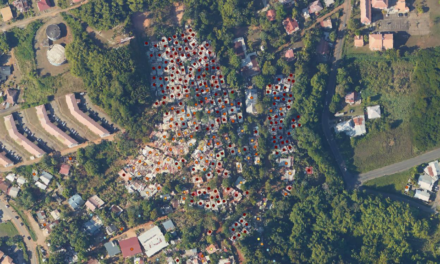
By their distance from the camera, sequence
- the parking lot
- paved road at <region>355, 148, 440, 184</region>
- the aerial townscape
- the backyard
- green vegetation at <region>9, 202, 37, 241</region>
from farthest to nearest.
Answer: the parking lot < the backyard < paved road at <region>355, 148, 440, 184</region> < green vegetation at <region>9, 202, 37, 241</region> < the aerial townscape

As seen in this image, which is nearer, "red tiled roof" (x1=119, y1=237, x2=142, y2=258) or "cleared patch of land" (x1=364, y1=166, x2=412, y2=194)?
"red tiled roof" (x1=119, y1=237, x2=142, y2=258)

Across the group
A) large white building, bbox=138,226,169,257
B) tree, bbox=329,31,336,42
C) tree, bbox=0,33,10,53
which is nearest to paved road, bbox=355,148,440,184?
tree, bbox=329,31,336,42

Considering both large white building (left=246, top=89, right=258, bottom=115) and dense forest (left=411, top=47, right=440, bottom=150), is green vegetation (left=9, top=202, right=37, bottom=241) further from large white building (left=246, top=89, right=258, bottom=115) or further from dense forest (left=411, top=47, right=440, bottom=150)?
dense forest (left=411, top=47, right=440, bottom=150)

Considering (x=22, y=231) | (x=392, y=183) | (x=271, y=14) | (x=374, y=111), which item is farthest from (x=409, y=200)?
(x=22, y=231)

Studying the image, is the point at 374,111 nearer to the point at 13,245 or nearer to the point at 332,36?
the point at 332,36

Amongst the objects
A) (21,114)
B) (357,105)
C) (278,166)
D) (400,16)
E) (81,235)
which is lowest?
(81,235)

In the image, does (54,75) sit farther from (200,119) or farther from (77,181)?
(200,119)

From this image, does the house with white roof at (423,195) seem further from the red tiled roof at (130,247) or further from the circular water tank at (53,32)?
the circular water tank at (53,32)

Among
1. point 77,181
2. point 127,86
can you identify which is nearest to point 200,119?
point 127,86
